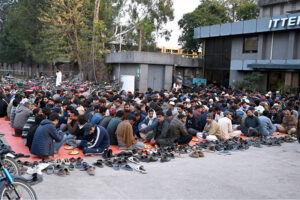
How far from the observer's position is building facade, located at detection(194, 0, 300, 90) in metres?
20.7

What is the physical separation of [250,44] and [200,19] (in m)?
9.95

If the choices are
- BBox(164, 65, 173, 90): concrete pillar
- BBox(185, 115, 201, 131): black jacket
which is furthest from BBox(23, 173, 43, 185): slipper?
BBox(164, 65, 173, 90): concrete pillar

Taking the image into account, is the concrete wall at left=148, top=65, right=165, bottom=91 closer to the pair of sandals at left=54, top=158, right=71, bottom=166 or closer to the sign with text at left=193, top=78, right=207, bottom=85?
the sign with text at left=193, top=78, right=207, bottom=85

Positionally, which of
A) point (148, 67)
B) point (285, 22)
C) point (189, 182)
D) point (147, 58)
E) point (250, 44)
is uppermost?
point (285, 22)

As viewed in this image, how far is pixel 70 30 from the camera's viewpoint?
26.7 meters

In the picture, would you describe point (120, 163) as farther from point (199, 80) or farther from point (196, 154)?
point (199, 80)

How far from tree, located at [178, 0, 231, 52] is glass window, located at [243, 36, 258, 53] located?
8.72 m

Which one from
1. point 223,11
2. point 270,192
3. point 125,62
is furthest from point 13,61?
point 270,192

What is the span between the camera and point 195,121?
10.6 m

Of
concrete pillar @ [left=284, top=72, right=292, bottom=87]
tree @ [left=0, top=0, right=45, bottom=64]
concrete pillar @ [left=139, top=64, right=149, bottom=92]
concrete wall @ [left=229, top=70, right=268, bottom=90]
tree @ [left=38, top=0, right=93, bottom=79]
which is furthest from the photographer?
tree @ [left=0, top=0, right=45, bottom=64]

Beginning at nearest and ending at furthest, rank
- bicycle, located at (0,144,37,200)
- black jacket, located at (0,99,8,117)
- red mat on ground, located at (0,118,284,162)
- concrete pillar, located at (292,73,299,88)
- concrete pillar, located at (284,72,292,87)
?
bicycle, located at (0,144,37,200) → red mat on ground, located at (0,118,284,162) → black jacket, located at (0,99,8,117) → concrete pillar, located at (292,73,299,88) → concrete pillar, located at (284,72,292,87)

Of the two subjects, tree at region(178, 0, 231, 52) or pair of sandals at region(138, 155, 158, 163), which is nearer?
pair of sandals at region(138, 155, 158, 163)

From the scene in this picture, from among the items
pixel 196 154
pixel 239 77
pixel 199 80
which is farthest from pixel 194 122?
pixel 199 80

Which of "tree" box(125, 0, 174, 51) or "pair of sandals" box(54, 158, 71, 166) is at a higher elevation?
"tree" box(125, 0, 174, 51)
